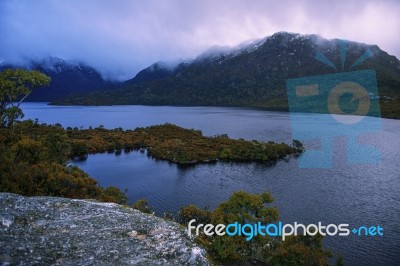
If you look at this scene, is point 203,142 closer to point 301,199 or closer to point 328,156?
point 328,156

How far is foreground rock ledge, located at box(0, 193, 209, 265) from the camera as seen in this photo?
39.2 feet

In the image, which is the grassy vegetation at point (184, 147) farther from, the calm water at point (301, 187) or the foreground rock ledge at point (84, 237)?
the foreground rock ledge at point (84, 237)

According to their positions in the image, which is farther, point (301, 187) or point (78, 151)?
point (78, 151)

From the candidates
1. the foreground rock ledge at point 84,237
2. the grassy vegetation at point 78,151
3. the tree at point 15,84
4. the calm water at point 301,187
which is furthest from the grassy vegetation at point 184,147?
the foreground rock ledge at point 84,237

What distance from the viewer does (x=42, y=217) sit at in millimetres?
15281

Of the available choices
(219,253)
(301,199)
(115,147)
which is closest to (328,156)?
(301,199)

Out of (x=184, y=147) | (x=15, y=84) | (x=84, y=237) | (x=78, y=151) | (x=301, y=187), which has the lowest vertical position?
(x=301, y=187)

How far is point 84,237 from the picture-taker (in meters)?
13.7

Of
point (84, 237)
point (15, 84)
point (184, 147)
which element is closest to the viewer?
point (84, 237)

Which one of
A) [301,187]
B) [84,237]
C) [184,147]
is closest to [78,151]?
[184,147]

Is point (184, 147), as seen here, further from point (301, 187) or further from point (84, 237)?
point (84, 237)

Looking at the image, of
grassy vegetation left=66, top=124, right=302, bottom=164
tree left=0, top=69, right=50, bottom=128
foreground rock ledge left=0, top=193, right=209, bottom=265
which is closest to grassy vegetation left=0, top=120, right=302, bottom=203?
grassy vegetation left=66, top=124, right=302, bottom=164

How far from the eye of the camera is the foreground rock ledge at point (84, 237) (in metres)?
12.0

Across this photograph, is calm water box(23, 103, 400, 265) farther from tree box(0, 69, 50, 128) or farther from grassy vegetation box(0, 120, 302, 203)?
tree box(0, 69, 50, 128)
